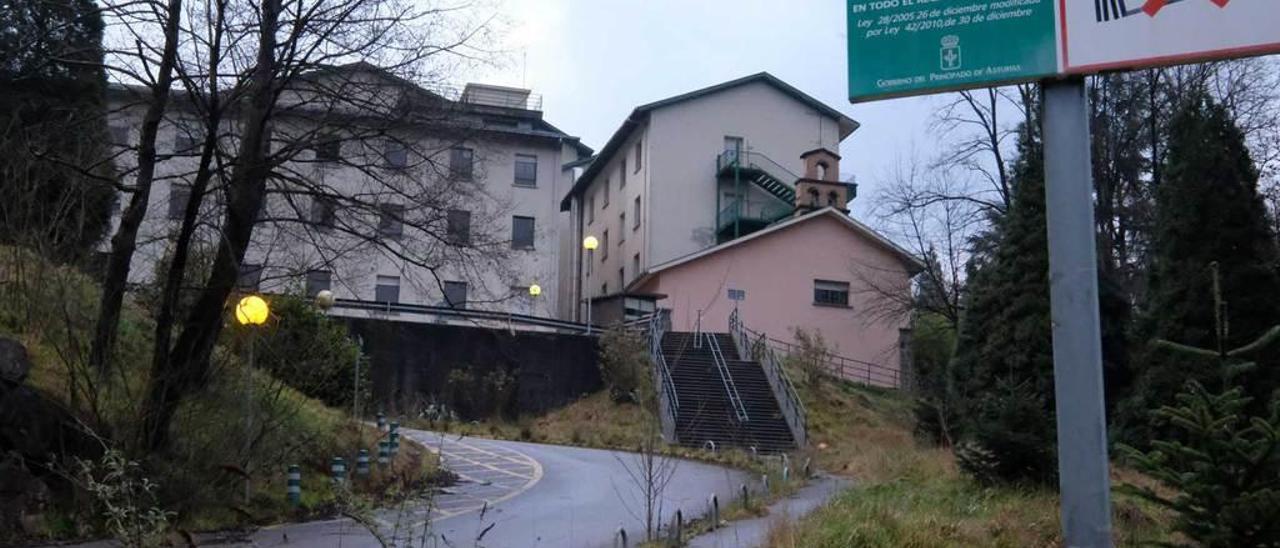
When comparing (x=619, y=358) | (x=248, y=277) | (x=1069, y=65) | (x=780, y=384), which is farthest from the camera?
(x=619, y=358)

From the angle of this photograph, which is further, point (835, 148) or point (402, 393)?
point (835, 148)

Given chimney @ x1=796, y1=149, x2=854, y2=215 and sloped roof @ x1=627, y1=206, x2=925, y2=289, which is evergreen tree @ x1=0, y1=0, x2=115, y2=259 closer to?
sloped roof @ x1=627, y1=206, x2=925, y2=289

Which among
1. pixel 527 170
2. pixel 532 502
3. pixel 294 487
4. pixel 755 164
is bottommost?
pixel 532 502

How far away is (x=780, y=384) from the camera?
110ft

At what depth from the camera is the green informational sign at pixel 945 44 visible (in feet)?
24.8

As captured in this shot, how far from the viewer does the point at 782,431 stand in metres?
31.0

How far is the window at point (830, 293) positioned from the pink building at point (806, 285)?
39mm

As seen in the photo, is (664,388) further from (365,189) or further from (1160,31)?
(1160,31)

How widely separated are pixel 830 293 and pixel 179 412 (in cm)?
3400

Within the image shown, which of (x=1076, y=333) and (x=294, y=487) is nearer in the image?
(x=1076, y=333)

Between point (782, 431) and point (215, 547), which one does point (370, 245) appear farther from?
point (782, 431)

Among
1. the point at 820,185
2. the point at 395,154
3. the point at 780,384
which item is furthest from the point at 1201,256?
the point at 820,185

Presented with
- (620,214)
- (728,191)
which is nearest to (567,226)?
(620,214)

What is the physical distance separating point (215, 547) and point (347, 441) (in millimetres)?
6987
